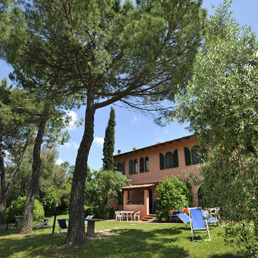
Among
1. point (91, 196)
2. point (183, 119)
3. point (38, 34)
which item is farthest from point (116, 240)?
point (91, 196)

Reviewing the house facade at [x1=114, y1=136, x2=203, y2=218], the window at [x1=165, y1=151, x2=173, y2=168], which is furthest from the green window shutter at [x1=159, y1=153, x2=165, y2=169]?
the window at [x1=165, y1=151, x2=173, y2=168]

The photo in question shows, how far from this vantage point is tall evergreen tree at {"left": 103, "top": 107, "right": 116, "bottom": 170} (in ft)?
60.0

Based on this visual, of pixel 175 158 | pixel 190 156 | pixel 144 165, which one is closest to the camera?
pixel 190 156

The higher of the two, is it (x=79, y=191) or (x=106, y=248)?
(x=79, y=191)

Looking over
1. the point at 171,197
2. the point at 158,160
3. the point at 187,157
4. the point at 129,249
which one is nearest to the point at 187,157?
the point at 187,157

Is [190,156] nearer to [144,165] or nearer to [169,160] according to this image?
[169,160]

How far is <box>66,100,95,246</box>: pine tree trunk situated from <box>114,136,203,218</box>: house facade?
7991mm

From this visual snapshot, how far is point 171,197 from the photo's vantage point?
12.5 meters

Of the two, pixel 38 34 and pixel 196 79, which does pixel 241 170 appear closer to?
pixel 196 79

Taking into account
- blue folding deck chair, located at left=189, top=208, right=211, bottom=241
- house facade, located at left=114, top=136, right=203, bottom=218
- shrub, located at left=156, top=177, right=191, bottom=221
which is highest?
house facade, located at left=114, top=136, right=203, bottom=218

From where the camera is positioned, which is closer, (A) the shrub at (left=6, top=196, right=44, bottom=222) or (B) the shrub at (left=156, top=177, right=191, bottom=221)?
(B) the shrub at (left=156, top=177, right=191, bottom=221)

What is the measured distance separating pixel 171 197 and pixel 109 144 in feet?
27.6

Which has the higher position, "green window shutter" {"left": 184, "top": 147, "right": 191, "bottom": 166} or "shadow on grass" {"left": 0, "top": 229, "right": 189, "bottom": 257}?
"green window shutter" {"left": 184, "top": 147, "right": 191, "bottom": 166}

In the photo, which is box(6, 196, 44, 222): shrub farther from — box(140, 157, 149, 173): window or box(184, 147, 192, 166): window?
box(184, 147, 192, 166): window
